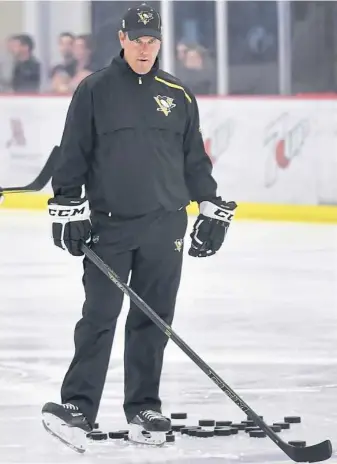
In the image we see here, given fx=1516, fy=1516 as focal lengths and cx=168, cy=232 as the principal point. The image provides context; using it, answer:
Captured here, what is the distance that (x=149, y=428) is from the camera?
3.94 metres

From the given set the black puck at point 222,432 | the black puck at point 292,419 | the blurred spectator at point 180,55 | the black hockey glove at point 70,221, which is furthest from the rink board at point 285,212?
the black hockey glove at point 70,221

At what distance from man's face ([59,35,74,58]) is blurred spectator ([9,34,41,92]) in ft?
0.82

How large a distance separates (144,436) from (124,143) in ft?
2.52

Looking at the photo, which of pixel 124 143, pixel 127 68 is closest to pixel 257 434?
pixel 124 143

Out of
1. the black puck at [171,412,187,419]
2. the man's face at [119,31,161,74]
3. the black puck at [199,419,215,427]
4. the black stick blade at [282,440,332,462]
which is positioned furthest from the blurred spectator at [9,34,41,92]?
the black stick blade at [282,440,332,462]

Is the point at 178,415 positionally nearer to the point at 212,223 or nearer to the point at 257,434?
the point at 257,434

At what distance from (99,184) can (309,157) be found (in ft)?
19.2

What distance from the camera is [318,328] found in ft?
19.3

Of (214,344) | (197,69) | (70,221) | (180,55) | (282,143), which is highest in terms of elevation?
(180,55)

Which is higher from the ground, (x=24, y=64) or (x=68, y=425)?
(x=24, y=64)

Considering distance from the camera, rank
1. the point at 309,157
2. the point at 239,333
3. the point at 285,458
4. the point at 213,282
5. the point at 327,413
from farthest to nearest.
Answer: the point at 309,157 → the point at 213,282 → the point at 239,333 → the point at 327,413 → the point at 285,458

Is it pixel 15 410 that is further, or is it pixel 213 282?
pixel 213 282

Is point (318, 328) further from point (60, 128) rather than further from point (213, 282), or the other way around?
point (60, 128)

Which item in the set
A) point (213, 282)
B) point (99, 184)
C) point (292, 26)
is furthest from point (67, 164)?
point (292, 26)
